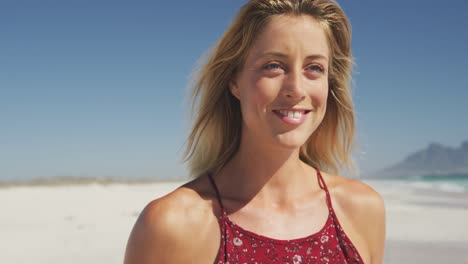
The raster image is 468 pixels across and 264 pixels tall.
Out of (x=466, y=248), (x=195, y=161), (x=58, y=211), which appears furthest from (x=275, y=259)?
(x=58, y=211)

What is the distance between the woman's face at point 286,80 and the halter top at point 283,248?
43 centimetres

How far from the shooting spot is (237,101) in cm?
274

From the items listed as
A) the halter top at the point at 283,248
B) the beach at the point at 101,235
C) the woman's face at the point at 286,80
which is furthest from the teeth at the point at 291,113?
the beach at the point at 101,235

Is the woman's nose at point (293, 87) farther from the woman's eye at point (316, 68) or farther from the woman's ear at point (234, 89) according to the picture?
the woman's ear at point (234, 89)

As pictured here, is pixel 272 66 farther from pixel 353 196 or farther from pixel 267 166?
pixel 353 196

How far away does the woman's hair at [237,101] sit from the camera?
2430mm

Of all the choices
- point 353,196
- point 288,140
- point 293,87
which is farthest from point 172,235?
point 353,196

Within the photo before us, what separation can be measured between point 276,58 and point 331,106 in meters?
0.65

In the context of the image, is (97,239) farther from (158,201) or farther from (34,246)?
(158,201)

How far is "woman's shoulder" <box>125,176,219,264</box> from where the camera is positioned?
230 centimetres

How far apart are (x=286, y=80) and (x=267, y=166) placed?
0.47 metres

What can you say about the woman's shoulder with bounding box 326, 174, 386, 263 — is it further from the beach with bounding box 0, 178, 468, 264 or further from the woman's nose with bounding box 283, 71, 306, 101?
the beach with bounding box 0, 178, 468, 264

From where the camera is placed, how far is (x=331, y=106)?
113 inches

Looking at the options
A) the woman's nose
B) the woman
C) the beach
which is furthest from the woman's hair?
the beach
